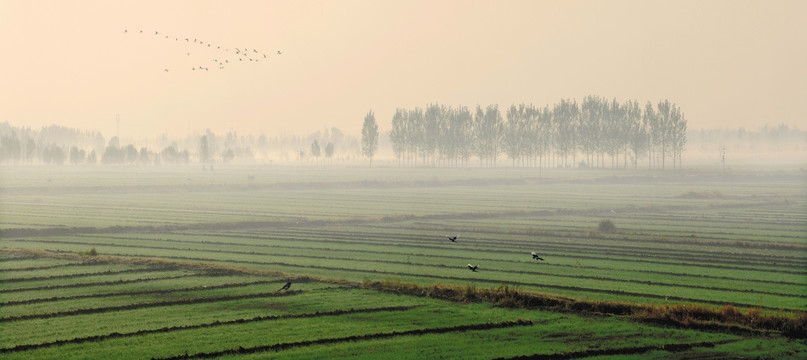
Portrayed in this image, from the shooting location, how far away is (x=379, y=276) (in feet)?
128

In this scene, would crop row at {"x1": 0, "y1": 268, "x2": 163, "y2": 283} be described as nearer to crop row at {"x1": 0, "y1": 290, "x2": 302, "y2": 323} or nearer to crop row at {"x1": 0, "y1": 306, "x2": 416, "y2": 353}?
crop row at {"x1": 0, "y1": 290, "x2": 302, "y2": 323}

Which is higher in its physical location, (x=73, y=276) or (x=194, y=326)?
(x=73, y=276)

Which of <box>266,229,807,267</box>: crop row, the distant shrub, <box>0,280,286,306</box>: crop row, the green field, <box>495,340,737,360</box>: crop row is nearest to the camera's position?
<box>495,340,737,360</box>: crop row

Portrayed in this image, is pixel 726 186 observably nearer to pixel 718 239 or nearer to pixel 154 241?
pixel 718 239

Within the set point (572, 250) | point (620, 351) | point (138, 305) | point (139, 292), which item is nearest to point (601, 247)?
point (572, 250)

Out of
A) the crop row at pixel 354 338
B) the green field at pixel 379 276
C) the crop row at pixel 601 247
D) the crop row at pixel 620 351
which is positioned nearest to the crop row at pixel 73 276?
the green field at pixel 379 276

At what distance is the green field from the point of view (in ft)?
83.4

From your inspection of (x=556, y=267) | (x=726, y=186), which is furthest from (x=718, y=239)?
(x=726, y=186)

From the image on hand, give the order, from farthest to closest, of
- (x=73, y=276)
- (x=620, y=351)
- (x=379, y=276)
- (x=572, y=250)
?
(x=572, y=250), (x=379, y=276), (x=73, y=276), (x=620, y=351)

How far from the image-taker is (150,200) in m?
99.1

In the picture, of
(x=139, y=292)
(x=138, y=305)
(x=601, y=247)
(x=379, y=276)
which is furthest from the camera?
(x=601, y=247)

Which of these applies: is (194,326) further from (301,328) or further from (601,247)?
(601,247)

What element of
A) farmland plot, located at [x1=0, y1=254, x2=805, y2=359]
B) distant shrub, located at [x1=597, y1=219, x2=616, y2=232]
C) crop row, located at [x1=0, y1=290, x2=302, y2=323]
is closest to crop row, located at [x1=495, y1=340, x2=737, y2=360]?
farmland plot, located at [x1=0, y1=254, x2=805, y2=359]

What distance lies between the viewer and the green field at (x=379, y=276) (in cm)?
2542
